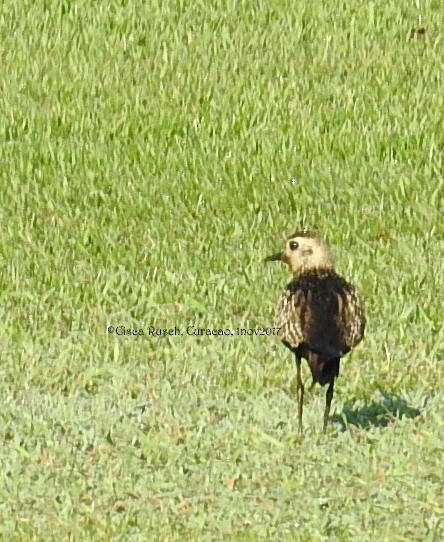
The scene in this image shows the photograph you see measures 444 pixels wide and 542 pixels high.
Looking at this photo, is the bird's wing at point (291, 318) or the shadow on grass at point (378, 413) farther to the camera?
the shadow on grass at point (378, 413)

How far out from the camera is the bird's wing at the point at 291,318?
818cm

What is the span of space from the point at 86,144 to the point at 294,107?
198 cm

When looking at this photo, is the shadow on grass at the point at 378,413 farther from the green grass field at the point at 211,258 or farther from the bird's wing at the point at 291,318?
the bird's wing at the point at 291,318

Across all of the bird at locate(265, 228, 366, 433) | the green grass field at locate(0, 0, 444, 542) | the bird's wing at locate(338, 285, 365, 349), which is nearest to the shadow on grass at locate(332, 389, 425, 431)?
the green grass field at locate(0, 0, 444, 542)

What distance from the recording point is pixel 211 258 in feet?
36.9

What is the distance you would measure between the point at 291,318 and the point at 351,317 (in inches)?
12.2

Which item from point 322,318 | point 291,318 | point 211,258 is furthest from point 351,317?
point 211,258

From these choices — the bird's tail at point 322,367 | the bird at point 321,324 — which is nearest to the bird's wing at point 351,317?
the bird at point 321,324

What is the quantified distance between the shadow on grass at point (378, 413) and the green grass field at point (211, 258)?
0.02 m

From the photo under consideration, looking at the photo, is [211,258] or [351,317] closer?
[351,317]

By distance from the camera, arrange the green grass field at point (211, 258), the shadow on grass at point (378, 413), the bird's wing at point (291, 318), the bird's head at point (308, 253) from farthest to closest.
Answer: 1. the bird's head at point (308, 253)
2. the shadow on grass at point (378, 413)
3. the bird's wing at point (291, 318)
4. the green grass field at point (211, 258)

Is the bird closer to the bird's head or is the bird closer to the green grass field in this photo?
the bird's head

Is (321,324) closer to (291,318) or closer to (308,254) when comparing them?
(291,318)

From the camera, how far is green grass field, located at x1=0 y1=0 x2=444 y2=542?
7723 mm
